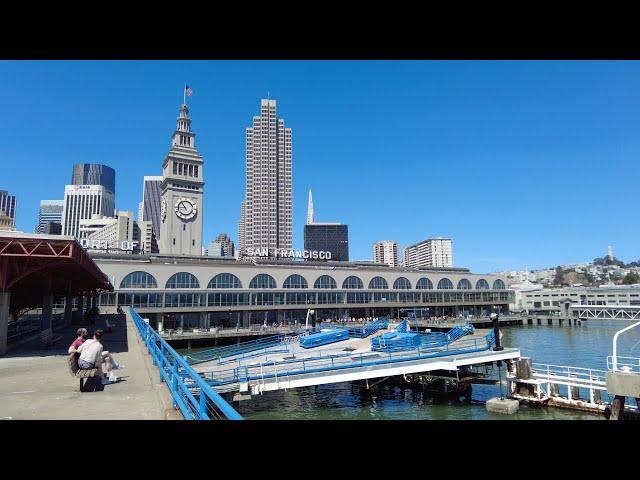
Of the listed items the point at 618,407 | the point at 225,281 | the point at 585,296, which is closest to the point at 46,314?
the point at 618,407

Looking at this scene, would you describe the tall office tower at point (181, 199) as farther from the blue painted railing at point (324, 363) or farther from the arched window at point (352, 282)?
the blue painted railing at point (324, 363)

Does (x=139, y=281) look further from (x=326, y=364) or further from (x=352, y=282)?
(x=326, y=364)

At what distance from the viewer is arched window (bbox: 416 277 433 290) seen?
81062 millimetres

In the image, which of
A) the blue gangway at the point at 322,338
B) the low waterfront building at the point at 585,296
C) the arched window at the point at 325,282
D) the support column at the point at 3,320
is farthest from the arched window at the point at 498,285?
the support column at the point at 3,320

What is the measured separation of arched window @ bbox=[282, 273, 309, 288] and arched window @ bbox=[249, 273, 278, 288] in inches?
79.6

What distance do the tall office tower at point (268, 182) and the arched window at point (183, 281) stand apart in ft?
384

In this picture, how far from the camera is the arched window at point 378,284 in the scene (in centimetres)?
7525

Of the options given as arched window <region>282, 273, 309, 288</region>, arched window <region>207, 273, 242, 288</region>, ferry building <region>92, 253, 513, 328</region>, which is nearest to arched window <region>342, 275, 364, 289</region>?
ferry building <region>92, 253, 513, 328</region>

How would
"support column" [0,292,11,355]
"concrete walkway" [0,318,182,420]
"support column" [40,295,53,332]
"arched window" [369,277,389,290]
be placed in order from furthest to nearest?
"arched window" [369,277,389,290], "support column" [40,295,53,332], "support column" [0,292,11,355], "concrete walkway" [0,318,182,420]

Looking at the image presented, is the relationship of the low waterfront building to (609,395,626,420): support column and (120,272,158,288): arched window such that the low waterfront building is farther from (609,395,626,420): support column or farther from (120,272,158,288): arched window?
(609,395,626,420): support column
